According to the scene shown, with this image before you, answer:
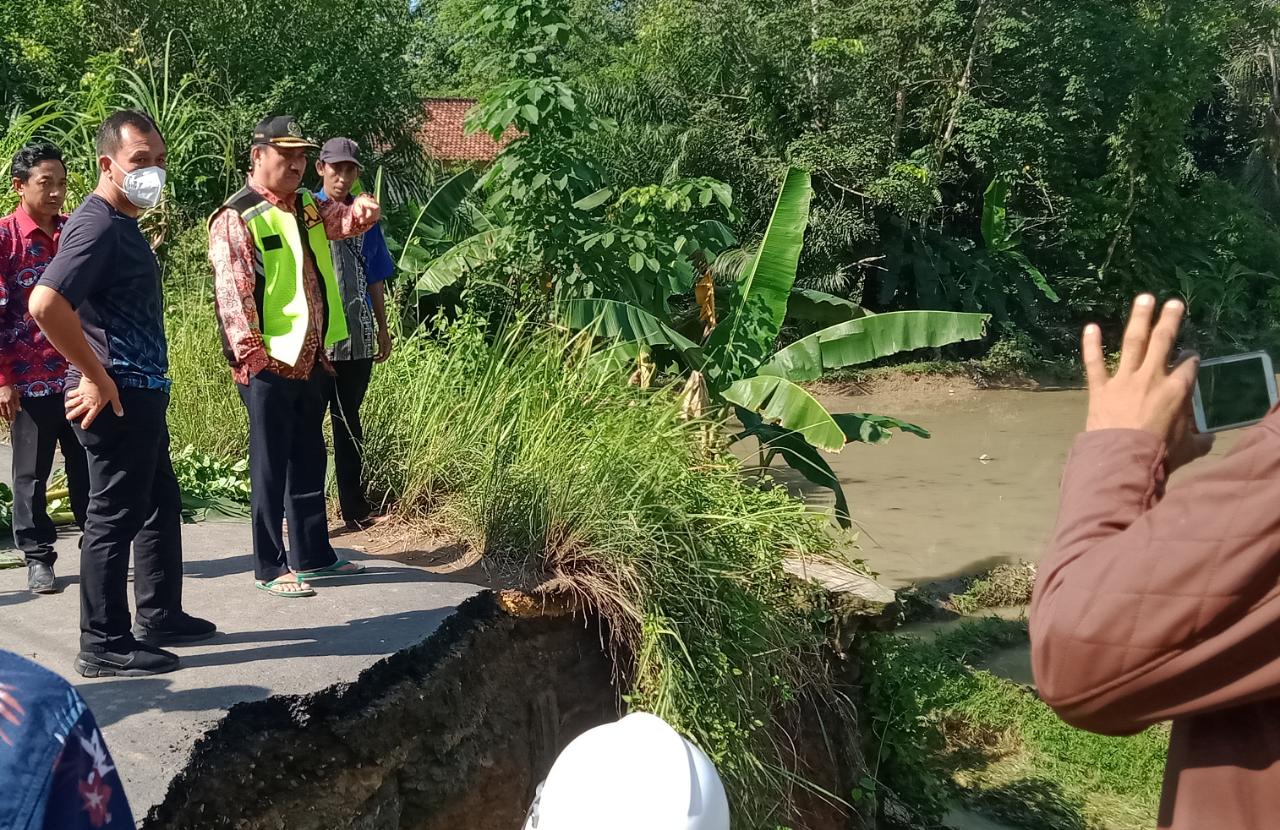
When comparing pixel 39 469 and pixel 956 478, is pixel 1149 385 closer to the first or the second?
pixel 39 469

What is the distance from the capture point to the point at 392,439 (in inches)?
256

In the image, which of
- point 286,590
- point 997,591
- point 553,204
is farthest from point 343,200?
point 997,591

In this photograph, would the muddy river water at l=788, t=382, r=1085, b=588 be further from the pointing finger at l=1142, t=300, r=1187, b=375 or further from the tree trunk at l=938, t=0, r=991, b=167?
the pointing finger at l=1142, t=300, r=1187, b=375

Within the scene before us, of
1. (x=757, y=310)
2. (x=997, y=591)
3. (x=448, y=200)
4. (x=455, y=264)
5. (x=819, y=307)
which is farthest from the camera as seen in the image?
(x=997, y=591)

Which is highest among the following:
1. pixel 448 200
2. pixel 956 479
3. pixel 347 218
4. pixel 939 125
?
pixel 939 125

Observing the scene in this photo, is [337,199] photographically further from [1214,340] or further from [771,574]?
[1214,340]

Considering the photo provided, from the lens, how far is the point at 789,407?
7527mm

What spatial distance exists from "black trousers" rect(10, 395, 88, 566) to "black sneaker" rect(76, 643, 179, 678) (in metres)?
1.23

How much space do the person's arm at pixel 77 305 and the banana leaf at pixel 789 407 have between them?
14.8 ft

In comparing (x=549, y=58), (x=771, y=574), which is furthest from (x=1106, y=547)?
(x=549, y=58)

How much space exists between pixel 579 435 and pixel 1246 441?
4725 mm

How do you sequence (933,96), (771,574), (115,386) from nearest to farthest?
(115,386) → (771,574) → (933,96)

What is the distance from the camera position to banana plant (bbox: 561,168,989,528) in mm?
7559

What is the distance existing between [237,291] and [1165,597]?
13.3ft
